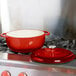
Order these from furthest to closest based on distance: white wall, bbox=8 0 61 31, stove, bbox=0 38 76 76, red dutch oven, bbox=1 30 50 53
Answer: white wall, bbox=8 0 61 31, red dutch oven, bbox=1 30 50 53, stove, bbox=0 38 76 76

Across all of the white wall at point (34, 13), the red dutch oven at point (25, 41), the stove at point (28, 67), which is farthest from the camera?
the white wall at point (34, 13)

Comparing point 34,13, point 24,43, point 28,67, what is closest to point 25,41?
point 24,43

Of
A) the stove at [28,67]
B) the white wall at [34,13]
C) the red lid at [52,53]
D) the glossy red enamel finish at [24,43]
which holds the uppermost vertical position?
the white wall at [34,13]

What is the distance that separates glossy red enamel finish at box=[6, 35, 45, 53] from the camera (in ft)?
3.21

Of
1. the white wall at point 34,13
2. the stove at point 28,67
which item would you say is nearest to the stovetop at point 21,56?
the stove at point 28,67

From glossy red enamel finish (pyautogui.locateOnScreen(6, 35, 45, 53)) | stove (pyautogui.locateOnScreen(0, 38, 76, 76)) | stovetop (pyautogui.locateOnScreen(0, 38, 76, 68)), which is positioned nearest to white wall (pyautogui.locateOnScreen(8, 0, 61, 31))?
stovetop (pyautogui.locateOnScreen(0, 38, 76, 68))

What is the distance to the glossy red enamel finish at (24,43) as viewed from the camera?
38.6 inches

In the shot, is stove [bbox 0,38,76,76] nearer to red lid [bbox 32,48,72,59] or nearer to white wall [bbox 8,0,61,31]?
red lid [bbox 32,48,72,59]

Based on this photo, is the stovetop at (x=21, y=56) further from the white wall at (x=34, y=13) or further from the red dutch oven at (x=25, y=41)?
the white wall at (x=34, y=13)

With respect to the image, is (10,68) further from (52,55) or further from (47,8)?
(47,8)

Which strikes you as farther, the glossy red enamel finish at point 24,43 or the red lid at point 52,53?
the glossy red enamel finish at point 24,43

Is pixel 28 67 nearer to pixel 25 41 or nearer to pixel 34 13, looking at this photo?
pixel 25 41

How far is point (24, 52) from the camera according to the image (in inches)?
40.2

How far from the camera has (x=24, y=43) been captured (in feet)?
3.23
